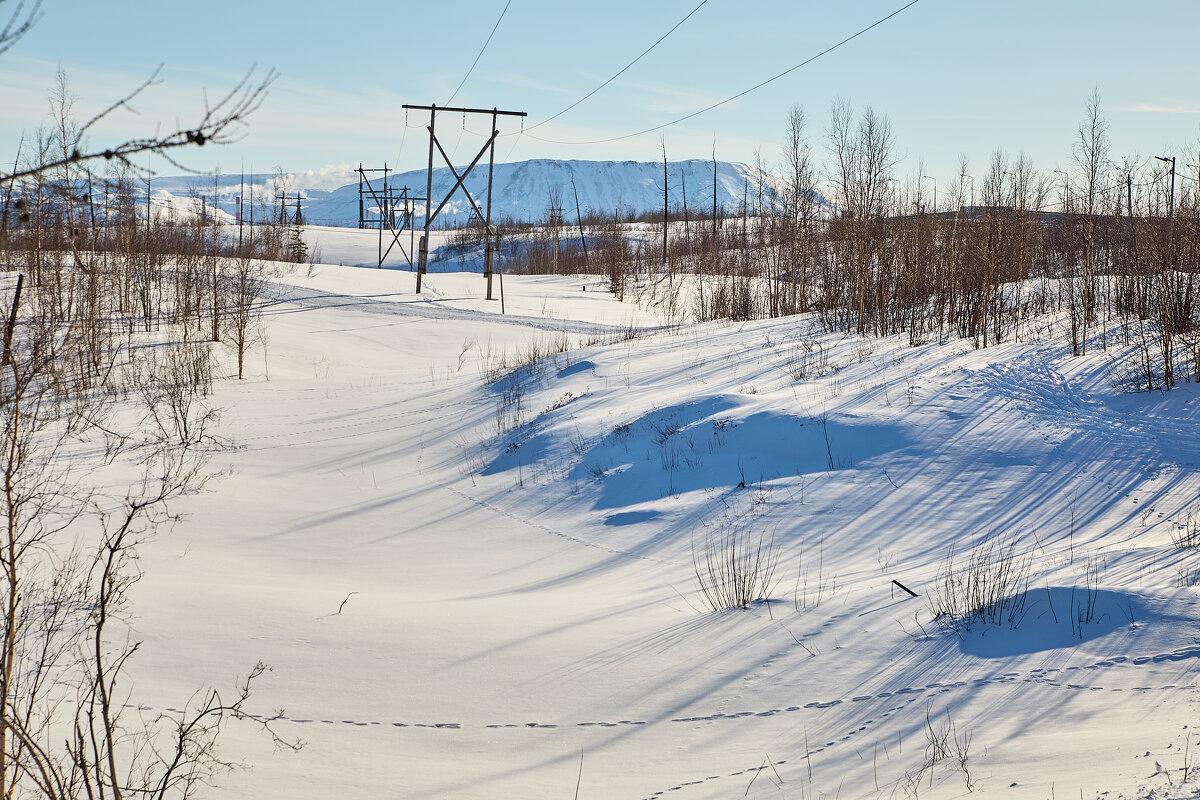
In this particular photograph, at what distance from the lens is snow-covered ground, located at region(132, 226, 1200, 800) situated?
3570 mm

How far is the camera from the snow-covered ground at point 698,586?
3570mm

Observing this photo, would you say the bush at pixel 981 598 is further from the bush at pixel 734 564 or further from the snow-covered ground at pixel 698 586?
the bush at pixel 734 564

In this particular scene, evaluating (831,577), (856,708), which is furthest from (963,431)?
(856,708)

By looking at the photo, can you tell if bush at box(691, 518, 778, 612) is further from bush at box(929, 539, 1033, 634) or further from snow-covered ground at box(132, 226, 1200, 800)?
bush at box(929, 539, 1033, 634)

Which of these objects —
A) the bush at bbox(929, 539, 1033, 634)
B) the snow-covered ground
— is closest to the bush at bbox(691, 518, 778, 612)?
the snow-covered ground

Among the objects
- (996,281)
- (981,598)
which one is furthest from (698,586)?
(996,281)

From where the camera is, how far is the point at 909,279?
15961 millimetres

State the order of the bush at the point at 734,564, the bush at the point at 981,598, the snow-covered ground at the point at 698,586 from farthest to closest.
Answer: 1. the bush at the point at 734,564
2. the bush at the point at 981,598
3. the snow-covered ground at the point at 698,586

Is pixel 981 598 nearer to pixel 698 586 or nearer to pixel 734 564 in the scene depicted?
pixel 734 564

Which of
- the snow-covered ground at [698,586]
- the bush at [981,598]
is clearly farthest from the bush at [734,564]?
the bush at [981,598]

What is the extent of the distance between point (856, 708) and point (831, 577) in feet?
6.57

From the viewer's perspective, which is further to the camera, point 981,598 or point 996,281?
point 996,281

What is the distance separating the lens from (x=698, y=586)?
19.6 feet

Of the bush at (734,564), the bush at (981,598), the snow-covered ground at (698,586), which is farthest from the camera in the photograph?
the bush at (734,564)
